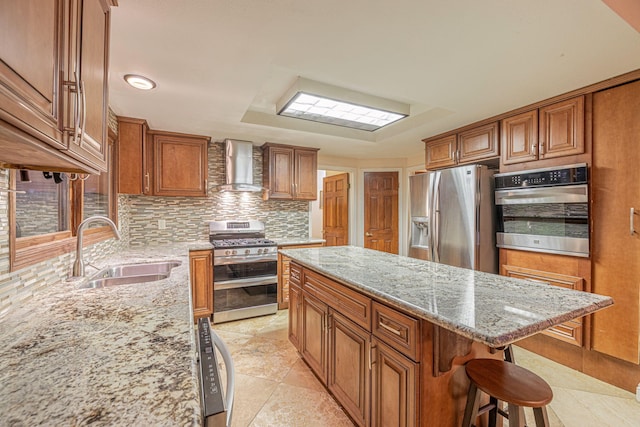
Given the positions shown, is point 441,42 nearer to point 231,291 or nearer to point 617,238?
point 617,238

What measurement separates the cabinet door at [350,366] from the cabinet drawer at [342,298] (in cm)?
5

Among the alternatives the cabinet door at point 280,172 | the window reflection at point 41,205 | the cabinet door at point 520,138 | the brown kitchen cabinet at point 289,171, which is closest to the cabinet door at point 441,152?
the cabinet door at point 520,138

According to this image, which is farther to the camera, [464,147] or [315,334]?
[464,147]

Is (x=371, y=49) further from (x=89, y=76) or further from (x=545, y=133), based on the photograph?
(x=545, y=133)

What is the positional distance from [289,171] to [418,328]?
308 centimetres

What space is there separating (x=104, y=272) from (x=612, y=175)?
3.71m

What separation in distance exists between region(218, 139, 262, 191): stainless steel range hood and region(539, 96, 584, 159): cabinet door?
304cm

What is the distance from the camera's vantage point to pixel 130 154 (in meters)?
2.89

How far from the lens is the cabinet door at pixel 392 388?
116 cm

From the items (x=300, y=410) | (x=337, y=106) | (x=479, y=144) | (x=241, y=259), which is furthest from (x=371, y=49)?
(x=241, y=259)

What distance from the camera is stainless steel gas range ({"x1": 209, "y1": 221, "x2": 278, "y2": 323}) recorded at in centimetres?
319

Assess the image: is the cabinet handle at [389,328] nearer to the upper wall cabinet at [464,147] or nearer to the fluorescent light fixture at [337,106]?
the fluorescent light fixture at [337,106]

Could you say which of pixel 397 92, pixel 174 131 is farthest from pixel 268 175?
pixel 397 92

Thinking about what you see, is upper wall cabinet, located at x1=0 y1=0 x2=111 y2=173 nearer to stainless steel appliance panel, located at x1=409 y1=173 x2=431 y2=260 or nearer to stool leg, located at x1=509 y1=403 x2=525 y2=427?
stool leg, located at x1=509 y1=403 x2=525 y2=427
